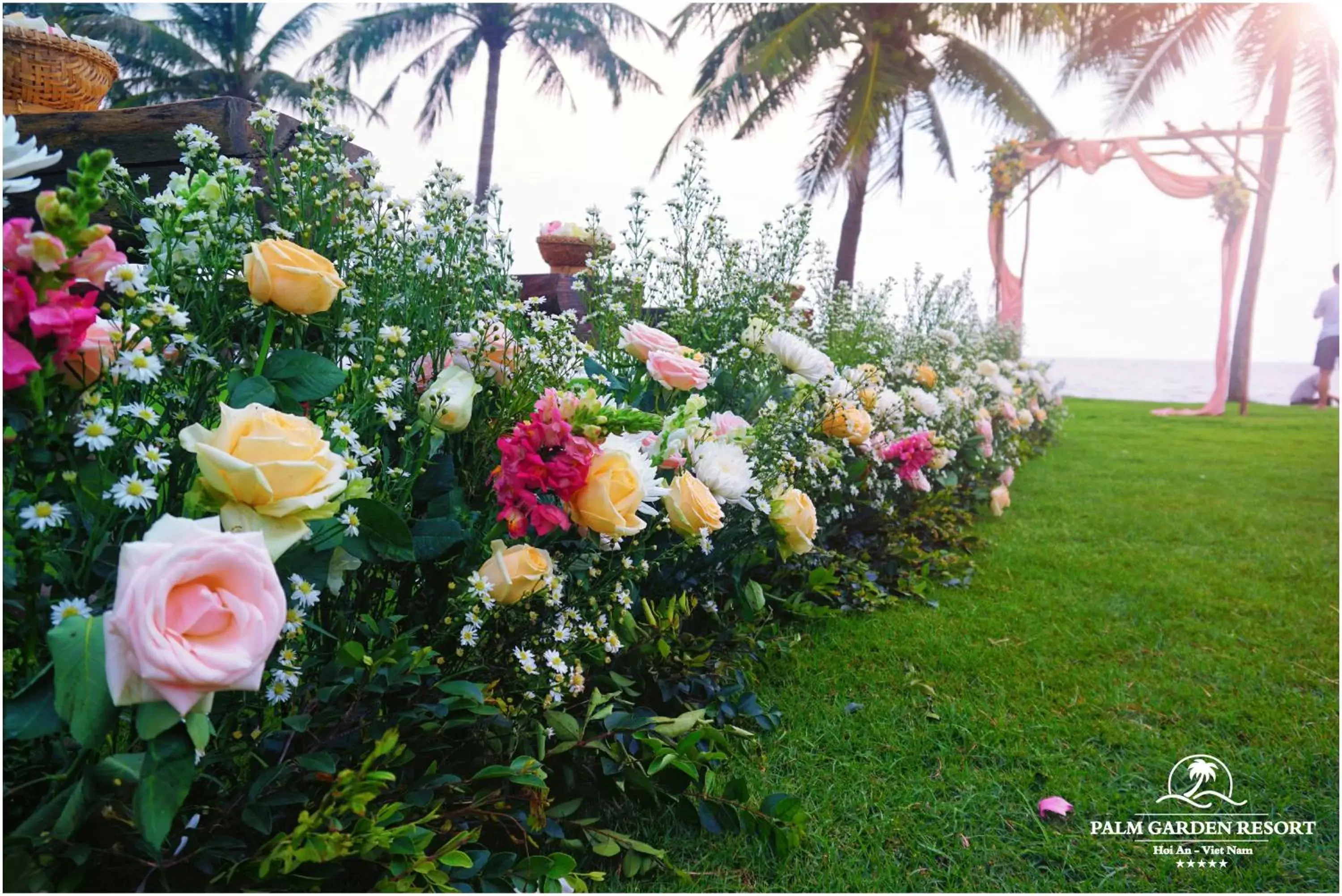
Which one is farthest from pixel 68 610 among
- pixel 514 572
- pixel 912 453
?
pixel 912 453

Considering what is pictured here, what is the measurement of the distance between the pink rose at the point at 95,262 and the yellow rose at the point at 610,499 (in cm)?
65

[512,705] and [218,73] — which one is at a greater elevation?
[218,73]

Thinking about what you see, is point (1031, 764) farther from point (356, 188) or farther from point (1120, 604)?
point (356, 188)

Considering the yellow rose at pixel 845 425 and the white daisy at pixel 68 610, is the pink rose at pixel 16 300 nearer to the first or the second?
the white daisy at pixel 68 610

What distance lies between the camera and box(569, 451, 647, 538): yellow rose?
1.27 m

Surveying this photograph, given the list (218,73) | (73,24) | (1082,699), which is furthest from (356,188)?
(218,73)

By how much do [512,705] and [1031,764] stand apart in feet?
4.05

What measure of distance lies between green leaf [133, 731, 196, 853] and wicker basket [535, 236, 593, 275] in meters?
3.35

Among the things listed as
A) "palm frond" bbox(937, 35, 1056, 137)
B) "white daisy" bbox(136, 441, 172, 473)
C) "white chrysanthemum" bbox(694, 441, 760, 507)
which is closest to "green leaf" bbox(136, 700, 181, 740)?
"white daisy" bbox(136, 441, 172, 473)

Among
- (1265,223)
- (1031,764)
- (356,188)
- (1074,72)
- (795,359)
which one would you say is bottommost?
(1031,764)

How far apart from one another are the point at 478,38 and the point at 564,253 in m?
17.6

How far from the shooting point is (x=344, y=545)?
106cm

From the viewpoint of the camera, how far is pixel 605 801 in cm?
161

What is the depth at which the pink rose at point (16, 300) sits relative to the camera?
2.51ft
